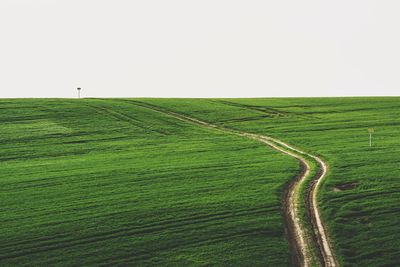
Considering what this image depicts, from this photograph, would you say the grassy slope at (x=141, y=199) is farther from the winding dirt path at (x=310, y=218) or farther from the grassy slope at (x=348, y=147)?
the grassy slope at (x=348, y=147)

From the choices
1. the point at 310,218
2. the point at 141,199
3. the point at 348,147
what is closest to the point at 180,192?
the point at 141,199

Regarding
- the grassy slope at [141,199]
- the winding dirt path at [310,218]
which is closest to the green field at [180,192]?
the grassy slope at [141,199]

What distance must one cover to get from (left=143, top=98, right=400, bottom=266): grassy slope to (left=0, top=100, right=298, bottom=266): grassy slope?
→ 13.7 feet

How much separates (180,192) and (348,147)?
21486 mm

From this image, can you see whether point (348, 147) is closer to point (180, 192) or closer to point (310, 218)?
point (310, 218)

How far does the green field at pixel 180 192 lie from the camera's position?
3027 centimetres

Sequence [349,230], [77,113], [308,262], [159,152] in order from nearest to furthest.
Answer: [308,262], [349,230], [159,152], [77,113]

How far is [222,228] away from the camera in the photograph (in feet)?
107

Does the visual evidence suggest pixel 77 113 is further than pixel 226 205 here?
Yes

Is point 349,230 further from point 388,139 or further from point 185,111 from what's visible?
point 185,111

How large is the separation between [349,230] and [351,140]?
25.7 m

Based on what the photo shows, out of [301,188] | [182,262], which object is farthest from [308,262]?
[301,188]

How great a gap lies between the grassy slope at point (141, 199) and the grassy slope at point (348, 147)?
417 cm

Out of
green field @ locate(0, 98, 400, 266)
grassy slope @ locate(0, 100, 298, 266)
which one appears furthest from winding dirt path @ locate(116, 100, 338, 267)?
grassy slope @ locate(0, 100, 298, 266)
